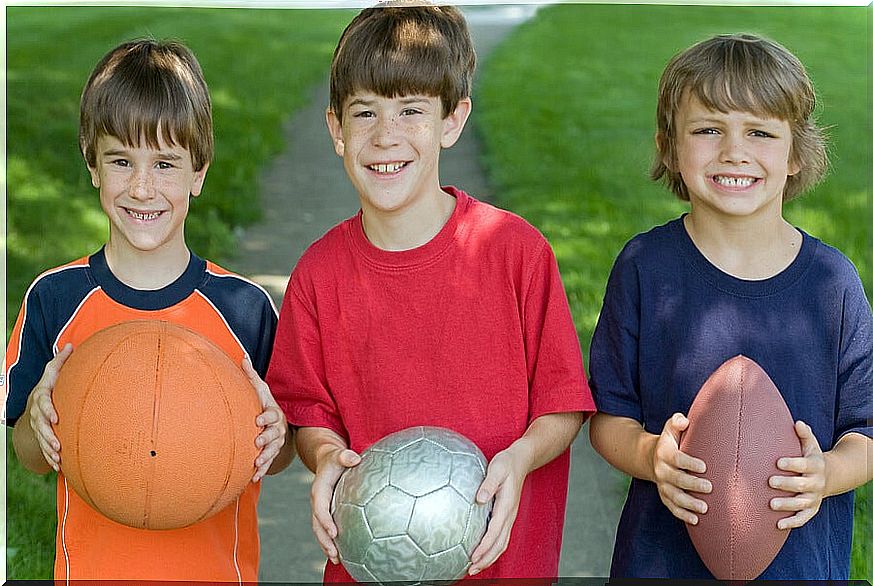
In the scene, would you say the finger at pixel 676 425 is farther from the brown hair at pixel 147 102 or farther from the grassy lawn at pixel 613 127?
the grassy lawn at pixel 613 127

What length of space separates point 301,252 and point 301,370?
4.75 meters

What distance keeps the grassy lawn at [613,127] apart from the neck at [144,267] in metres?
2.88

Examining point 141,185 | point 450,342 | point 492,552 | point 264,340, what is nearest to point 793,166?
point 450,342

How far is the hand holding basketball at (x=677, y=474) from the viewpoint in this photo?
9.32 ft

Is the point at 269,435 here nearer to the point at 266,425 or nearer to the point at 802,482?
the point at 266,425

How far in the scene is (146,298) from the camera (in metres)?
3.32

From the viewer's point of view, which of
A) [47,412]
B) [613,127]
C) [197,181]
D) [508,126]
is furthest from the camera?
[508,126]

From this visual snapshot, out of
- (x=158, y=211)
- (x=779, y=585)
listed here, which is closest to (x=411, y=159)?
(x=158, y=211)

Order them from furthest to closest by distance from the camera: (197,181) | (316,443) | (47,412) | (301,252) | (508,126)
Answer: (508,126) < (301,252) < (197,181) < (316,443) < (47,412)

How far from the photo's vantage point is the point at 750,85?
10.1ft

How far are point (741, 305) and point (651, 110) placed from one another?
797cm

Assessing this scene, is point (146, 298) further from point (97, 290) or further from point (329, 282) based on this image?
point (329, 282)

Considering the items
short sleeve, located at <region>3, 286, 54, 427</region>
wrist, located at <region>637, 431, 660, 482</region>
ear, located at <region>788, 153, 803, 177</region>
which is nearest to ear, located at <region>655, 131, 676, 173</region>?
ear, located at <region>788, 153, 803, 177</region>

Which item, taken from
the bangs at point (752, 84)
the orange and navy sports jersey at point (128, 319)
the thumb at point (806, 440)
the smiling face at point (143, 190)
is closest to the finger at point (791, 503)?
the thumb at point (806, 440)
